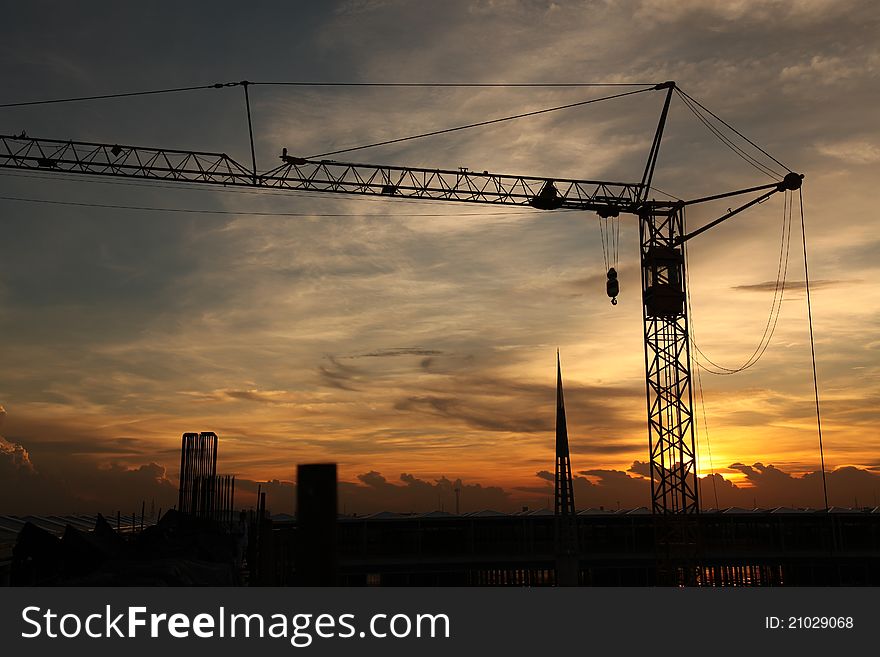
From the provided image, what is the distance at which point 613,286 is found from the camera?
2459 inches

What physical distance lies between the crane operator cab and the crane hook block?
2.53 metres

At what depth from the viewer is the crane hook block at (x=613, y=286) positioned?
61.9 metres

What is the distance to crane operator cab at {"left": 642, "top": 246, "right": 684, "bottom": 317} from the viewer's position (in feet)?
206

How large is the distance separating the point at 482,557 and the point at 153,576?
60498 millimetres

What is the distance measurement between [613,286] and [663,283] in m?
4.01

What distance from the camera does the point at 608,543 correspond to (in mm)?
77375

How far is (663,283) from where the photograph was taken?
209 ft

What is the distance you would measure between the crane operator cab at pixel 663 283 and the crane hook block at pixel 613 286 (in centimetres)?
253

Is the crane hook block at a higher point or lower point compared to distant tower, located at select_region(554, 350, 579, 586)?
higher

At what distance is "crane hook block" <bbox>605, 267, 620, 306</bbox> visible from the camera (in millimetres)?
61875

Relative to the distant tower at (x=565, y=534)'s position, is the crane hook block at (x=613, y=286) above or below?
above

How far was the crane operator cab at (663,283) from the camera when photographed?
62.8 meters
